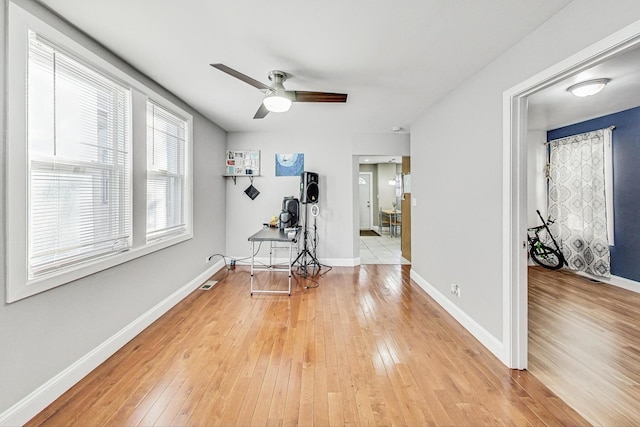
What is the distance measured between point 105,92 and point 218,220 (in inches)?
99.5

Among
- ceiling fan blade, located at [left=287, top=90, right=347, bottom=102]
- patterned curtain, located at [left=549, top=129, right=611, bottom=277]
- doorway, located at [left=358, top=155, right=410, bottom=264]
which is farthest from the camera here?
doorway, located at [left=358, top=155, right=410, bottom=264]

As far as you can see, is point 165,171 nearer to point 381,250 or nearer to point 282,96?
point 282,96

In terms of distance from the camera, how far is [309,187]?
13.6 feet

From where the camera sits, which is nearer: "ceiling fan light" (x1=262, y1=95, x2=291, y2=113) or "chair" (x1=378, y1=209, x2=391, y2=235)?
"ceiling fan light" (x1=262, y1=95, x2=291, y2=113)

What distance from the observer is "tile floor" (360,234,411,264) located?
5082 millimetres

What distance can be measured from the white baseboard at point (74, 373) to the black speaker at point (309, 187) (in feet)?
7.74

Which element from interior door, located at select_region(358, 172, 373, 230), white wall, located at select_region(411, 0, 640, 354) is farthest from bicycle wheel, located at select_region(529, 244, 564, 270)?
interior door, located at select_region(358, 172, 373, 230)

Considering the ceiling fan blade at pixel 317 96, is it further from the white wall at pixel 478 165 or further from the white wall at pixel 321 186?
the white wall at pixel 321 186

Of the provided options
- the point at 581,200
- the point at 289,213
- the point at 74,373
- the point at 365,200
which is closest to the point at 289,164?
the point at 289,213

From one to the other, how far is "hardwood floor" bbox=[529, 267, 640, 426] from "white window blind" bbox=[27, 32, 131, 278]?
11.6 ft


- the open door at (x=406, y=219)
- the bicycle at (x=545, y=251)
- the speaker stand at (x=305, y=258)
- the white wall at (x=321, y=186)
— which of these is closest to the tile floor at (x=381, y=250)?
the open door at (x=406, y=219)

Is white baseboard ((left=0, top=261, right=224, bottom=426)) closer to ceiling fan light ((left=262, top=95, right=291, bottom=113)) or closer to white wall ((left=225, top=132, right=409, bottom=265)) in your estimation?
white wall ((left=225, top=132, right=409, bottom=265))

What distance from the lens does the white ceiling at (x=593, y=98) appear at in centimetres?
231

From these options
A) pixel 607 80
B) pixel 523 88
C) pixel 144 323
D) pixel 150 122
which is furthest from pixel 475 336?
pixel 150 122
